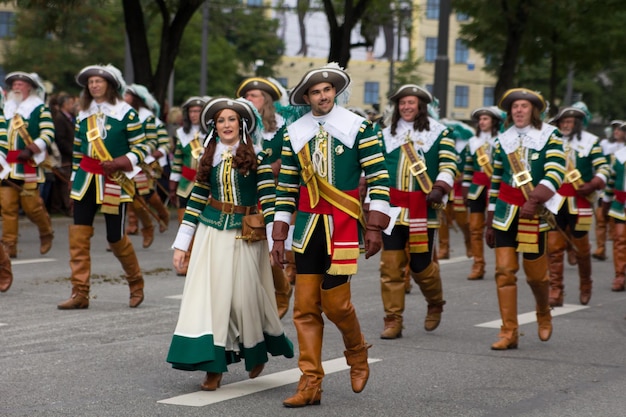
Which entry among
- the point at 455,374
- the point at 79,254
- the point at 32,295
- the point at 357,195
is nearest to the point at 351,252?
the point at 357,195

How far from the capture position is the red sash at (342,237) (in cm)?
739

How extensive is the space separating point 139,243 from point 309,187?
10656 mm

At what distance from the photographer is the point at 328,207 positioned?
748 cm

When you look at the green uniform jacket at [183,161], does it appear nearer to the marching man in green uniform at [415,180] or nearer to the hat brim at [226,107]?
the marching man in green uniform at [415,180]

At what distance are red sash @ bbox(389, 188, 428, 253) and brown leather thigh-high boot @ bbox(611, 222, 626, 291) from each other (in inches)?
175

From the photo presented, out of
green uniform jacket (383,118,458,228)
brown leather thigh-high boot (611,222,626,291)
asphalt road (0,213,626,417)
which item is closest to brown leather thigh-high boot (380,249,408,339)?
asphalt road (0,213,626,417)

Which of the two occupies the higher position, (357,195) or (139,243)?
(357,195)

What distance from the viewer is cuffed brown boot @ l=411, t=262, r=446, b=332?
10.4m

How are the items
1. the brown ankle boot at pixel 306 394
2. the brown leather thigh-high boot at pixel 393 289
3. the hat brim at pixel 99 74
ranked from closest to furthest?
the brown ankle boot at pixel 306 394
the brown leather thigh-high boot at pixel 393 289
the hat brim at pixel 99 74

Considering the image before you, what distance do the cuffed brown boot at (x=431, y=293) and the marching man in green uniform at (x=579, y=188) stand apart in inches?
104

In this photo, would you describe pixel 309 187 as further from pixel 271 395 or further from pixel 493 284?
pixel 493 284

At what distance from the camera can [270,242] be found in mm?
7699

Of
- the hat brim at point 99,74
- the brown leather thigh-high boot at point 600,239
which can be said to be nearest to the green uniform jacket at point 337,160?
the hat brim at point 99,74

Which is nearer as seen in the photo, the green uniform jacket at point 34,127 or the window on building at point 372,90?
the green uniform jacket at point 34,127
